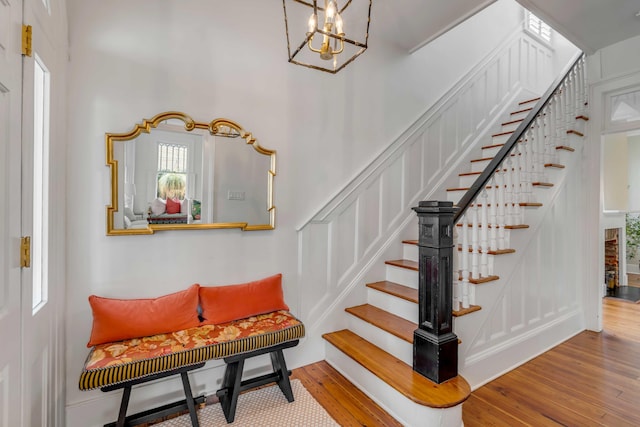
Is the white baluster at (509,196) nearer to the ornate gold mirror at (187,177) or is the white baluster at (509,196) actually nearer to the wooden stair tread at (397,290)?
the wooden stair tread at (397,290)

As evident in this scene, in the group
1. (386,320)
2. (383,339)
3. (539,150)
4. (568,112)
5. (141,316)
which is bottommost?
(383,339)

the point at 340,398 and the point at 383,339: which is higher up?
the point at 383,339

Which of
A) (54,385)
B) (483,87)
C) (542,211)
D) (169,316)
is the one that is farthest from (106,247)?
(483,87)

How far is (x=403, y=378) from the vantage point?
1939 mm

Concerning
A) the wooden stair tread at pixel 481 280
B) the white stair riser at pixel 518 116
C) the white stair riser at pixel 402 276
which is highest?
the white stair riser at pixel 518 116

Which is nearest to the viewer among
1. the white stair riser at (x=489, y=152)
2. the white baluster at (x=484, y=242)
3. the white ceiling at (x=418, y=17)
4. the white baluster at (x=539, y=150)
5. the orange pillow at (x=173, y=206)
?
the orange pillow at (x=173, y=206)

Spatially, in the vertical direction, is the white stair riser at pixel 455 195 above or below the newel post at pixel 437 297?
above

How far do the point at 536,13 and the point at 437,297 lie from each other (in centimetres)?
267

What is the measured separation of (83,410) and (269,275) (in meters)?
1.36

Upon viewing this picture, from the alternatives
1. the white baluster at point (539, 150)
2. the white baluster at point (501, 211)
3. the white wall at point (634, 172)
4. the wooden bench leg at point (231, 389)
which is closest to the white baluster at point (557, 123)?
the white baluster at point (539, 150)

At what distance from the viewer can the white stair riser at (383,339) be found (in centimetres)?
212

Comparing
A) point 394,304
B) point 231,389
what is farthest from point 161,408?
point 394,304

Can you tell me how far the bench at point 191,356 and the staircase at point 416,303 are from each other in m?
0.59

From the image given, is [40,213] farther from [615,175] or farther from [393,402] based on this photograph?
[615,175]
